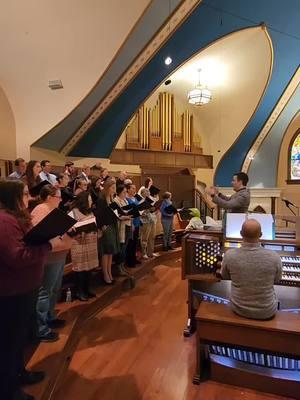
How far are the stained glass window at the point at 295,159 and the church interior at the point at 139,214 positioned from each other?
975 mm

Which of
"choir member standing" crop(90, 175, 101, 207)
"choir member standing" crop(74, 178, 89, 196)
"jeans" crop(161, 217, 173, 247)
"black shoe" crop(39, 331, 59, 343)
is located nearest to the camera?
"black shoe" crop(39, 331, 59, 343)

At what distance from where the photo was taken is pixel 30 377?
210cm

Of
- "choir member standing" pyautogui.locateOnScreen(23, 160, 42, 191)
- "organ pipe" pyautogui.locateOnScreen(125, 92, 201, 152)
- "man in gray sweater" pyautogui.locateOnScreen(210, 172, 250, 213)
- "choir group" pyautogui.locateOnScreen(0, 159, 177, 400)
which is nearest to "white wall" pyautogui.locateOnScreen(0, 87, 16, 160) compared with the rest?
"choir group" pyautogui.locateOnScreen(0, 159, 177, 400)

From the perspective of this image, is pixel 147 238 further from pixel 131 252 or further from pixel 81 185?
pixel 81 185

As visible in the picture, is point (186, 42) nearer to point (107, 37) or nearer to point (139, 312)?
point (107, 37)

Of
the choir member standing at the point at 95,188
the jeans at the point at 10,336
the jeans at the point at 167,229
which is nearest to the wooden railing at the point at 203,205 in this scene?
the jeans at the point at 167,229

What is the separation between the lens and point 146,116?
303 inches

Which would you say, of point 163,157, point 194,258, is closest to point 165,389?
point 194,258

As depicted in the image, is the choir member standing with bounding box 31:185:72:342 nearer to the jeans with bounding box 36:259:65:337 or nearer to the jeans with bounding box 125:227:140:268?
the jeans with bounding box 36:259:65:337

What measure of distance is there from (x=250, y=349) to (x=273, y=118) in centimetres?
684

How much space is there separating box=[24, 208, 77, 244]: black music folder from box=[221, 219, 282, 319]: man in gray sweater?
119 centimetres

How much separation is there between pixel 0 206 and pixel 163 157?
6603 millimetres

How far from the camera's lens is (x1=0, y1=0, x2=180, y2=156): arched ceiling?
3717 mm

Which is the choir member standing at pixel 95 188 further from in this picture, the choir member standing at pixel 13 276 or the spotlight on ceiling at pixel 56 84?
the choir member standing at pixel 13 276
